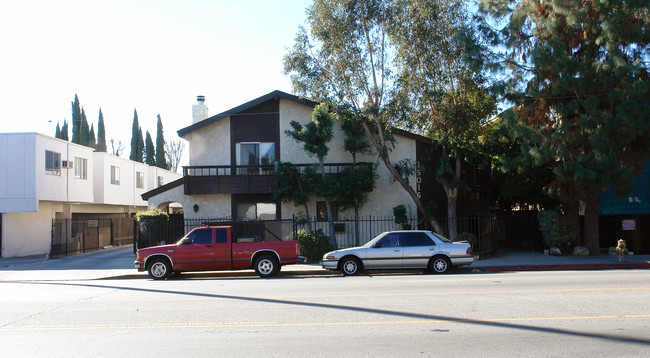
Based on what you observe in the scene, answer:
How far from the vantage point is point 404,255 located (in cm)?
1559

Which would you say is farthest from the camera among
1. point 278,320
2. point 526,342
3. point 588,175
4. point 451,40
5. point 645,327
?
point 451,40

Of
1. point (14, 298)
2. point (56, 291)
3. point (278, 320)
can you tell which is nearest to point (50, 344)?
point (278, 320)

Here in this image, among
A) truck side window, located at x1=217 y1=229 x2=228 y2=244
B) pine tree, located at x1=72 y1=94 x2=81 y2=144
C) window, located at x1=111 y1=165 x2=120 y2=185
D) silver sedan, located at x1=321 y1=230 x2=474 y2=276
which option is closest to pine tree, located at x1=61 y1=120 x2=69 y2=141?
pine tree, located at x1=72 y1=94 x2=81 y2=144

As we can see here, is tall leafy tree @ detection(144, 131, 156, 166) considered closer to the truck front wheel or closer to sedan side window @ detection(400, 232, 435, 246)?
the truck front wheel

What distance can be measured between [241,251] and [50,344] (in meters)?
8.93

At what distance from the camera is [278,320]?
8273 mm

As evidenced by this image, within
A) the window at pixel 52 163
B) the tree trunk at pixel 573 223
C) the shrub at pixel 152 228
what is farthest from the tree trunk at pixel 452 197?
the window at pixel 52 163

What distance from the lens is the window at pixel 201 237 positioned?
52.1 ft

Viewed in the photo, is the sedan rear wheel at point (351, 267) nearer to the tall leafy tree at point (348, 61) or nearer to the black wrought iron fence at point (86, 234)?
the tall leafy tree at point (348, 61)

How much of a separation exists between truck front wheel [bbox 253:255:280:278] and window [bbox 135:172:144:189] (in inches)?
1049


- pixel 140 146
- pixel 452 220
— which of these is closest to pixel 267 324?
pixel 452 220

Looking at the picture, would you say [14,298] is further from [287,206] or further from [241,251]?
[287,206]

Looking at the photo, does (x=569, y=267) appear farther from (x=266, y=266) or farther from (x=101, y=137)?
(x=101, y=137)

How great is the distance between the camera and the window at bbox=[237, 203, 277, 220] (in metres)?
23.5
